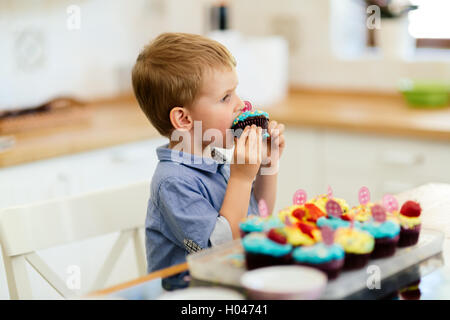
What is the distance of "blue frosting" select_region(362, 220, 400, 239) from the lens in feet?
2.89

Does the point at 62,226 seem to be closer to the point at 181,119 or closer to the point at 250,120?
the point at 181,119

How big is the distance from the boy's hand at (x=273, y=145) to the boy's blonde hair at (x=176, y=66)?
14cm

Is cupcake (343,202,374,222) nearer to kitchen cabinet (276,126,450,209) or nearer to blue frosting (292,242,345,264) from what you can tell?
blue frosting (292,242,345,264)

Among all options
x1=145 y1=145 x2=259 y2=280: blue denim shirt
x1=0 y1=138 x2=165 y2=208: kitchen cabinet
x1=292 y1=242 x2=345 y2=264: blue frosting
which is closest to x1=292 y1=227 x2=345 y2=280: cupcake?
x1=292 y1=242 x2=345 y2=264: blue frosting

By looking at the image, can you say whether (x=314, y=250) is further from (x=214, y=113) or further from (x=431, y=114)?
(x=431, y=114)

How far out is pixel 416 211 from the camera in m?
0.97

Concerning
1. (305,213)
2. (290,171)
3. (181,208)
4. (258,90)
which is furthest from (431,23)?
(305,213)

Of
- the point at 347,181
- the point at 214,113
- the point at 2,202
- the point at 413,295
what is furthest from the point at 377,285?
the point at 347,181

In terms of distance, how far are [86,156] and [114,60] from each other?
0.92 m

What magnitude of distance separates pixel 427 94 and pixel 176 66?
1549 millimetres

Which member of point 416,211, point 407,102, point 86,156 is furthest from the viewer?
point 407,102

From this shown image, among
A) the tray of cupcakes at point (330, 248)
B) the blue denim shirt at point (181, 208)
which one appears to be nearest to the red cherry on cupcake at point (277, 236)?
the tray of cupcakes at point (330, 248)
